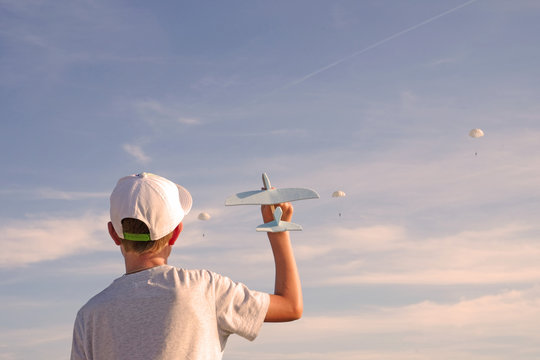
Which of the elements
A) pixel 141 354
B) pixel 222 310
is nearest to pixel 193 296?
pixel 222 310

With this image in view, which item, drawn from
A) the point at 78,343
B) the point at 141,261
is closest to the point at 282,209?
the point at 141,261

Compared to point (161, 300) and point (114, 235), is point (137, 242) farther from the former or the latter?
point (161, 300)

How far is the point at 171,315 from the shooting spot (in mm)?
5621

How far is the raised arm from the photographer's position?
19.2ft

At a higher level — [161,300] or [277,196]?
[277,196]

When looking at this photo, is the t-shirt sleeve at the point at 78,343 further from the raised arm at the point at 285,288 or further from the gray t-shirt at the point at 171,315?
the raised arm at the point at 285,288

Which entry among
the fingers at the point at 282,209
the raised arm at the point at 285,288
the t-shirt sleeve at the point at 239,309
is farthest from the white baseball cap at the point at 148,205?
the raised arm at the point at 285,288

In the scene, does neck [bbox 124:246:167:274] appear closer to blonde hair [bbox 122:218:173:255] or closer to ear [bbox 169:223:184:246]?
blonde hair [bbox 122:218:173:255]

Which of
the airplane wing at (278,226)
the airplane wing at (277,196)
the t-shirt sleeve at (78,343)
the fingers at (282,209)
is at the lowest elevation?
the t-shirt sleeve at (78,343)

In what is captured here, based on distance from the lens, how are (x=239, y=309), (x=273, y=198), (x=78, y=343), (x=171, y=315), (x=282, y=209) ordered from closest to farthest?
(x=171, y=315) → (x=239, y=309) → (x=78, y=343) → (x=282, y=209) → (x=273, y=198)

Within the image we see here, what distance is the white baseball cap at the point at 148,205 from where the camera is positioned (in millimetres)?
5848

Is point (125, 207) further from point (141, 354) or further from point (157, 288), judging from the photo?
point (141, 354)

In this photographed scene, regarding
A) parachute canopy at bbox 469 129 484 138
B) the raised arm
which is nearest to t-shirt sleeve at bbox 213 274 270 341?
the raised arm

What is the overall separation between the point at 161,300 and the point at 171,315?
0.16m
